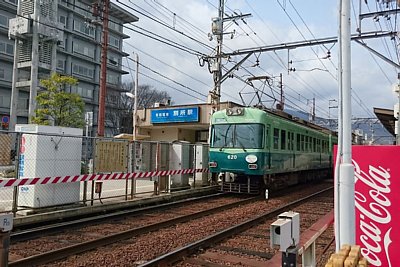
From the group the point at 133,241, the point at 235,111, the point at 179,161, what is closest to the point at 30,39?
the point at 179,161

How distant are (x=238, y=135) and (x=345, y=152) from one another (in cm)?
1030

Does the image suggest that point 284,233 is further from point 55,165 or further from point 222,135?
point 222,135

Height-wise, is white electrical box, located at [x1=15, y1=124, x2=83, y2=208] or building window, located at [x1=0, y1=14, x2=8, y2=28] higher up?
building window, located at [x1=0, y1=14, x2=8, y2=28]

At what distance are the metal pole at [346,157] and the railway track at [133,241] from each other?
3.12 metres

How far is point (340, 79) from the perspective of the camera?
12.9 feet

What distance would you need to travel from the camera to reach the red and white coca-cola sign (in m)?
3.86

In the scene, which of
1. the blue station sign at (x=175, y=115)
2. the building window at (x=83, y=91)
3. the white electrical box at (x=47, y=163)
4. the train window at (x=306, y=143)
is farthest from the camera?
the building window at (x=83, y=91)

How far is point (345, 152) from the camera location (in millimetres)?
3756

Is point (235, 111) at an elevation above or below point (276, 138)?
above

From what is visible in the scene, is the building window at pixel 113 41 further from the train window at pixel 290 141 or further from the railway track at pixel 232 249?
the railway track at pixel 232 249

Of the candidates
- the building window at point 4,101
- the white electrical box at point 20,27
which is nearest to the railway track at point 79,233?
the white electrical box at point 20,27

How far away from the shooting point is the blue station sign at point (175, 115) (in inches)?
947

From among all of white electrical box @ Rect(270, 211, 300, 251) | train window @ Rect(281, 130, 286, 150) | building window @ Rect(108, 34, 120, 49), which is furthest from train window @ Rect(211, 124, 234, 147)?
building window @ Rect(108, 34, 120, 49)

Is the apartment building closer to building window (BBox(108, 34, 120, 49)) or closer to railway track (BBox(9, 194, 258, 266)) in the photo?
building window (BBox(108, 34, 120, 49))
